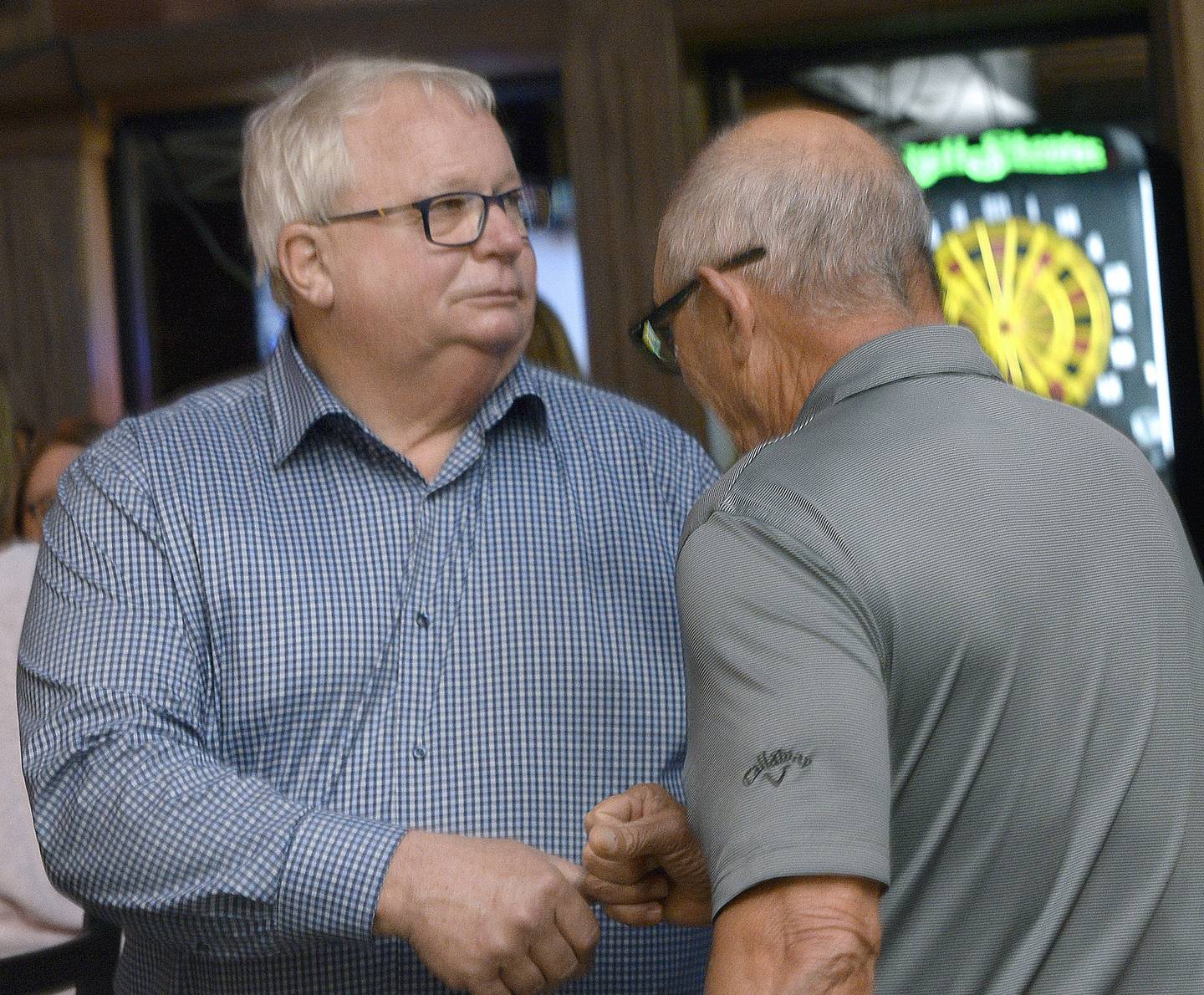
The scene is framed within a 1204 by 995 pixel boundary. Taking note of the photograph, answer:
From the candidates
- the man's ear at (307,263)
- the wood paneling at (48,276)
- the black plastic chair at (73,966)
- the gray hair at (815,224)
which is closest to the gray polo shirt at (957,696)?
the gray hair at (815,224)

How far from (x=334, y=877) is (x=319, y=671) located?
285mm

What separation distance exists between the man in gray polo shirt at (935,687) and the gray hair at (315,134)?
752 millimetres

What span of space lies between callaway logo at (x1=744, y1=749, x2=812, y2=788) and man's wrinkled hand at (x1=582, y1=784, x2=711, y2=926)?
289 millimetres

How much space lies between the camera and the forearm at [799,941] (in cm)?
112

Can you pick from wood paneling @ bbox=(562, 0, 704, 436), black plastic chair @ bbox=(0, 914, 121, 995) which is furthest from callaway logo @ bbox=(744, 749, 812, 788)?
wood paneling @ bbox=(562, 0, 704, 436)

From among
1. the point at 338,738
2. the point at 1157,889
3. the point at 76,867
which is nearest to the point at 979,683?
the point at 1157,889

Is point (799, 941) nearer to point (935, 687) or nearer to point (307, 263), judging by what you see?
point (935, 687)

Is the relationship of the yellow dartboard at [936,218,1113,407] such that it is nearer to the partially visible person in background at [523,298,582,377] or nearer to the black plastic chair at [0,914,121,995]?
the partially visible person in background at [523,298,582,377]

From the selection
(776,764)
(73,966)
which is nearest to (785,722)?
(776,764)

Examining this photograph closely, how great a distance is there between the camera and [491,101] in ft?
6.63

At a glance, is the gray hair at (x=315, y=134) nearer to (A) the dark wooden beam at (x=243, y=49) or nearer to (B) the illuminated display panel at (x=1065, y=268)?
(A) the dark wooden beam at (x=243, y=49)

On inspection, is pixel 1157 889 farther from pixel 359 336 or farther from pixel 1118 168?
pixel 1118 168

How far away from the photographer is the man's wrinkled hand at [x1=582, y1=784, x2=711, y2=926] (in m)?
1.49

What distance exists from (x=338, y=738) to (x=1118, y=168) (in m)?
2.56
